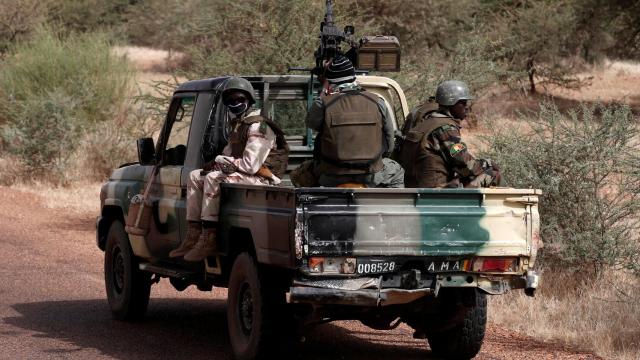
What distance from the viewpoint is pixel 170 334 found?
30.3 ft

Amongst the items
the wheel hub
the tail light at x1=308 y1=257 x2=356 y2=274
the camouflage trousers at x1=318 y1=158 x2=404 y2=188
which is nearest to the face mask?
the camouflage trousers at x1=318 y1=158 x2=404 y2=188

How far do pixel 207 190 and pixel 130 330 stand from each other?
197 centimetres

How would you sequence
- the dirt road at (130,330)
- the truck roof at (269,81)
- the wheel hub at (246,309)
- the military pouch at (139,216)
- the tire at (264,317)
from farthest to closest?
the military pouch at (139,216) < the truck roof at (269,81) < the dirt road at (130,330) < the wheel hub at (246,309) < the tire at (264,317)

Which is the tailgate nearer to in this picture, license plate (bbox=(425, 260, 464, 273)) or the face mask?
license plate (bbox=(425, 260, 464, 273))

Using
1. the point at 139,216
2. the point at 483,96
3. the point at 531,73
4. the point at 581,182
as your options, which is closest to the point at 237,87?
the point at 139,216

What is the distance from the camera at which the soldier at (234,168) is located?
7980 mm

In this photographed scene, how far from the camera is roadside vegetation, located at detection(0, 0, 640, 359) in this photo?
1085cm

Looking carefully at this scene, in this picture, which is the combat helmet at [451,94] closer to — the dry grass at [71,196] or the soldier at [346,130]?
the soldier at [346,130]

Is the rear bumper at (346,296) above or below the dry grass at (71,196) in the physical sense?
below

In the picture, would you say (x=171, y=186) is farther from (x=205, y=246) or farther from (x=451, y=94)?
(x=451, y=94)

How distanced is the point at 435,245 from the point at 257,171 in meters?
1.58

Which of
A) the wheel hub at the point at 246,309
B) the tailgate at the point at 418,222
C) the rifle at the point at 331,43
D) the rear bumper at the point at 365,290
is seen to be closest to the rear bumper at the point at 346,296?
the rear bumper at the point at 365,290

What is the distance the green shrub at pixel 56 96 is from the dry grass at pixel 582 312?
12.8 meters

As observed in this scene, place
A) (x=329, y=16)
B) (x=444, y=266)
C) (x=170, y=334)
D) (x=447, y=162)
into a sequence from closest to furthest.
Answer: (x=444, y=266), (x=447, y=162), (x=170, y=334), (x=329, y=16)
